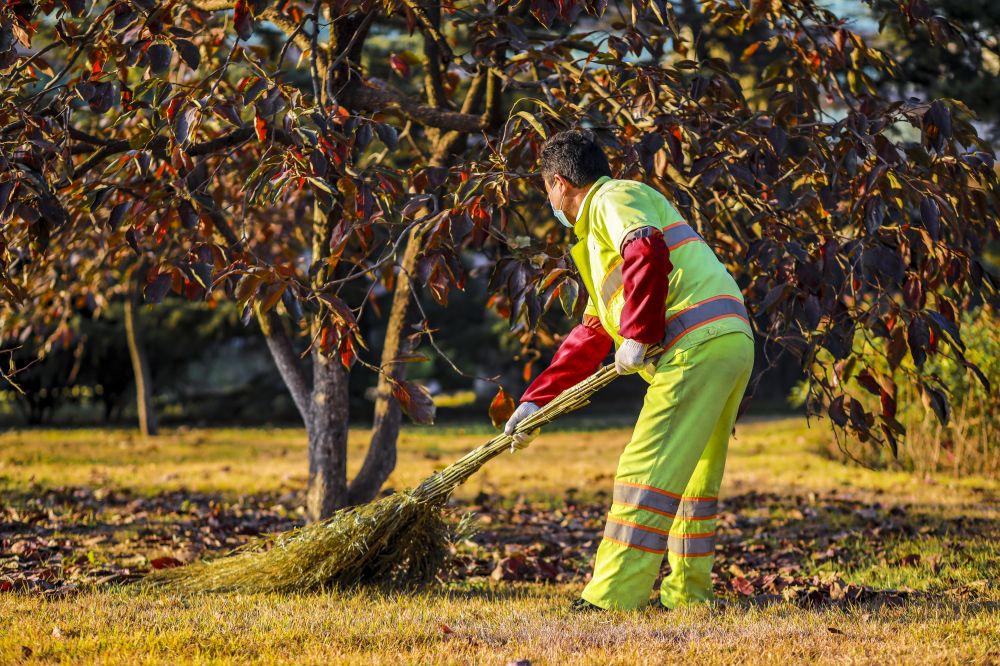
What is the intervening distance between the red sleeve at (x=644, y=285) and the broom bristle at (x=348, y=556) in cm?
135

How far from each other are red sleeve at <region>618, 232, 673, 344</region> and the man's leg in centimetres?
63

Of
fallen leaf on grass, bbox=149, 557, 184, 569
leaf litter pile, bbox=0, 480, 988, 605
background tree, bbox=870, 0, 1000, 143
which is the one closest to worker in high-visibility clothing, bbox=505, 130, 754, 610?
leaf litter pile, bbox=0, 480, 988, 605

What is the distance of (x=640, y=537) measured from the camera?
332 cm

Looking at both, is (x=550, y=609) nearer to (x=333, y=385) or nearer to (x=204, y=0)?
A: (x=333, y=385)

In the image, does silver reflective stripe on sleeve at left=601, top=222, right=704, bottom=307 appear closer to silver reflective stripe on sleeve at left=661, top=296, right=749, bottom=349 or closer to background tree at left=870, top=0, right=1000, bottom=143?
silver reflective stripe on sleeve at left=661, top=296, right=749, bottom=349

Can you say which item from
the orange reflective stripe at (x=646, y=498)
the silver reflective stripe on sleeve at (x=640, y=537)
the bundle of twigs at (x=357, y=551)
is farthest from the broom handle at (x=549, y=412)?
the silver reflective stripe on sleeve at (x=640, y=537)

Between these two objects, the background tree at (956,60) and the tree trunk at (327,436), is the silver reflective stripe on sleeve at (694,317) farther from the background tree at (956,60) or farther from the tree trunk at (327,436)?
the background tree at (956,60)

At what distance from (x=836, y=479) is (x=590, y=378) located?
18.0 ft

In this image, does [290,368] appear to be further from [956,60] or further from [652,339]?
[956,60]

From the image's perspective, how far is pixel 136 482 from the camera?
8.37 meters

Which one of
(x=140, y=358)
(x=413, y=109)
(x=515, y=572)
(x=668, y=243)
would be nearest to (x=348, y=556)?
(x=515, y=572)

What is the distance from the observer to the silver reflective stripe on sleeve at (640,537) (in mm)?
3314

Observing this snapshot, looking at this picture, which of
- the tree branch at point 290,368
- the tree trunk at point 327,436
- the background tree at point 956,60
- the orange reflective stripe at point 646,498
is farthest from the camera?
the background tree at point 956,60

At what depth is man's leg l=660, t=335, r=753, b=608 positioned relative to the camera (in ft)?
12.0
